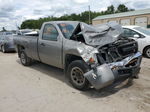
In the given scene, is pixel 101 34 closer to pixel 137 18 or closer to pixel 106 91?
pixel 106 91

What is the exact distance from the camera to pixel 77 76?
4102 mm

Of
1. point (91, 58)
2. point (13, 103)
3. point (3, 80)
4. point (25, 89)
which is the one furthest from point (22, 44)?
point (91, 58)

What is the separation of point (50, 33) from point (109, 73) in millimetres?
2552

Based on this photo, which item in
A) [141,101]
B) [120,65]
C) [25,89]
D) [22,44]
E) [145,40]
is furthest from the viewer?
[145,40]

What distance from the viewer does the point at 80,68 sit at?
12.7ft

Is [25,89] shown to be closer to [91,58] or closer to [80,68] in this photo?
[80,68]

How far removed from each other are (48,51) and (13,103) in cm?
194

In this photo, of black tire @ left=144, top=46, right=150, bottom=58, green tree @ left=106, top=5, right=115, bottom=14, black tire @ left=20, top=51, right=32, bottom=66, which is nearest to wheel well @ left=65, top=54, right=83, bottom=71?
black tire @ left=20, top=51, right=32, bottom=66

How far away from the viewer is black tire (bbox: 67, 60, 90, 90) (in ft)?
12.5

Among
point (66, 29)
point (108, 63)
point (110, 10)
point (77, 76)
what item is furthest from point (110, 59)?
point (110, 10)

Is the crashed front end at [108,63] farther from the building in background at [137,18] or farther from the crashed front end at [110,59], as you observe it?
the building in background at [137,18]

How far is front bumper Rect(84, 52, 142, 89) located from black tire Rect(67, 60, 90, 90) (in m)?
0.27

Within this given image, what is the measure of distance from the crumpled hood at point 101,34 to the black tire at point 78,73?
59 cm

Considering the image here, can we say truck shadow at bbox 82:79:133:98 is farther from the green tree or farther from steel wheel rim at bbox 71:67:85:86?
the green tree
